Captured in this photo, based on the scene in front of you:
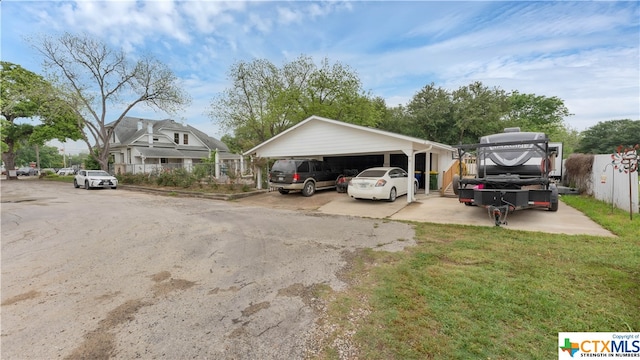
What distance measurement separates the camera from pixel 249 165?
16.0m

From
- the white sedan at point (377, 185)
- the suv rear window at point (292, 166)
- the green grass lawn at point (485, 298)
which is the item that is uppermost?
the suv rear window at point (292, 166)

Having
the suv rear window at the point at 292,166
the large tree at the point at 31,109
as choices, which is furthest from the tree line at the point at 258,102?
the suv rear window at the point at 292,166

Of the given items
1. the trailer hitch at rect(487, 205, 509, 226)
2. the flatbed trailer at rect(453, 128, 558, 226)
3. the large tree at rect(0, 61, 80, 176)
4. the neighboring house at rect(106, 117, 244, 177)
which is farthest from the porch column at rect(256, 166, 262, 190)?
the large tree at rect(0, 61, 80, 176)

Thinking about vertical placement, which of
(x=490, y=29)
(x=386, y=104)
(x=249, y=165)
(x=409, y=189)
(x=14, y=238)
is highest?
(x=386, y=104)

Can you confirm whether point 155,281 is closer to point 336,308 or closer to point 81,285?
point 81,285

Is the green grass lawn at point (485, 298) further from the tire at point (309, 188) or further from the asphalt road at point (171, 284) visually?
the tire at point (309, 188)

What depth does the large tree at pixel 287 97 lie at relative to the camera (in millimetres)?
23531

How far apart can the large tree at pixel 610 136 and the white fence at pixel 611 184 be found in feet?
95.7

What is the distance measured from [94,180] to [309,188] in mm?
15729

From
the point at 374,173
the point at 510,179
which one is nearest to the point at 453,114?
the point at 374,173

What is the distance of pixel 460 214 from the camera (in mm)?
8016

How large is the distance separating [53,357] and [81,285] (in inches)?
67.9

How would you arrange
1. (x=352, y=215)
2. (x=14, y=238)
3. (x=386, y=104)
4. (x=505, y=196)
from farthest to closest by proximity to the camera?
(x=386, y=104) < (x=352, y=215) < (x=505, y=196) < (x=14, y=238)

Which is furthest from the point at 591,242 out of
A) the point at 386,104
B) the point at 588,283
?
the point at 386,104
